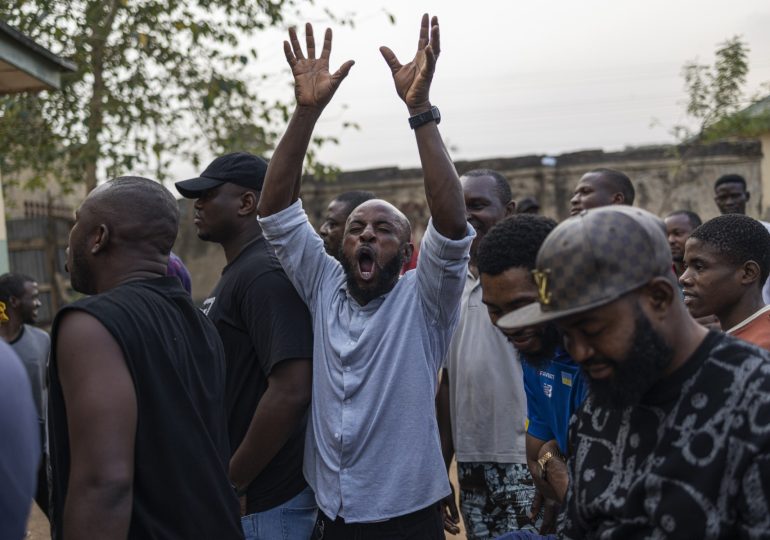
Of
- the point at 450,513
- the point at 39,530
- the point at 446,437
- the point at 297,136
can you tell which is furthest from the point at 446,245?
the point at 39,530

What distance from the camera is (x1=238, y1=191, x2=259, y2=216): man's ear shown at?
4055mm

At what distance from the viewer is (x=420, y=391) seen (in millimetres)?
3496

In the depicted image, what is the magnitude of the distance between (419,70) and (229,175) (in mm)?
1038

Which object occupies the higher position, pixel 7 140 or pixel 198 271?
pixel 7 140

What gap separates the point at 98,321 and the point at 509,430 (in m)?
2.09

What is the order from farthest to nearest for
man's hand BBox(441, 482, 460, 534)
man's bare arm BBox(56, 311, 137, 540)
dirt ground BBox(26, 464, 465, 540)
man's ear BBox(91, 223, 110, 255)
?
dirt ground BBox(26, 464, 465, 540)
man's hand BBox(441, 482, 460, 534)
man's ear BBox(91, 223, 110, 255)
man's bare arm BBox(56, 311, 137, 540)

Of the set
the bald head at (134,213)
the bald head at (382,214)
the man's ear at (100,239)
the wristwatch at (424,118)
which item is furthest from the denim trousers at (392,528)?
the wristwatch at (424,118)

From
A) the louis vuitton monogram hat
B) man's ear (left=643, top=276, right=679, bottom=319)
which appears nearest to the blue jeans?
the louis vuitton monogram hat

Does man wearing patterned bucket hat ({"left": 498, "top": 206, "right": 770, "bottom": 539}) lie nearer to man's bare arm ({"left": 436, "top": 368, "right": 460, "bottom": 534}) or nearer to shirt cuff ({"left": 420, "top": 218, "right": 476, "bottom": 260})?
shirt cuff ({"left": 420, "top": 218, "right": 476, "bottom": 260})

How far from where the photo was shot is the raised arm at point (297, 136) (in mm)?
3672

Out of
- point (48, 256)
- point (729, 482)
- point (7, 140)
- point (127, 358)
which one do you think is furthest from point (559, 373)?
point (48, 256)

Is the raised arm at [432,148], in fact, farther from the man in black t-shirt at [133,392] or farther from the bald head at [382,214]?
the man in black t-shirt at [133,392]

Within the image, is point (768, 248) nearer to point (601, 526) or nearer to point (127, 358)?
point (601, 526)

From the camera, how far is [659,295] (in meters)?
2.10
